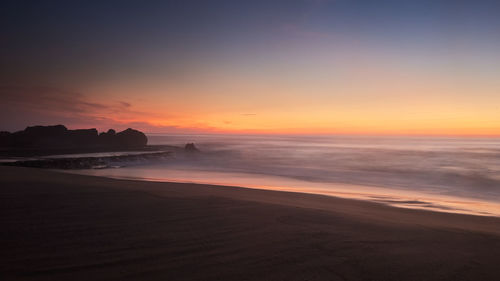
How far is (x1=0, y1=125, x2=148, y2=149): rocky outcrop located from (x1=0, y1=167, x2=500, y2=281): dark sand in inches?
1559

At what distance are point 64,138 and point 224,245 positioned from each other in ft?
150

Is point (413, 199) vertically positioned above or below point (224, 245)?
below

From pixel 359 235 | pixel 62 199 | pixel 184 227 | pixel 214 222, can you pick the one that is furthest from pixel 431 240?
pixel 62 199

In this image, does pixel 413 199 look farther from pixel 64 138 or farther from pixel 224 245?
pixel 64 138

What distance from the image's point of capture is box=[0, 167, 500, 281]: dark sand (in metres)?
2.99

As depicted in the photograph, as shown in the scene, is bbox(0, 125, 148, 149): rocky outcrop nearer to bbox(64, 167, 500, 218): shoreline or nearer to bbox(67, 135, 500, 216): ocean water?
bbox(67, 135, 500, 216): ocean water

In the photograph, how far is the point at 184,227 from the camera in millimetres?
4438

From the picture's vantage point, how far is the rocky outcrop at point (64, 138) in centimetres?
3678

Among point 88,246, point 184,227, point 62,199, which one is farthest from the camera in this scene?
point 62,199

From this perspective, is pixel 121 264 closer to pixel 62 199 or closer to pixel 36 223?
pixel 36 223

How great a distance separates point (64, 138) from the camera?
40.6m

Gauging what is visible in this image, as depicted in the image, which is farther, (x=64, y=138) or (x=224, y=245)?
(x=64, y=138)

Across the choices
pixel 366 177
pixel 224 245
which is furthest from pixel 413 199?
pixel 224 245

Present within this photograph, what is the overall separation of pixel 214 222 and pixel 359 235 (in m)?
2.34
